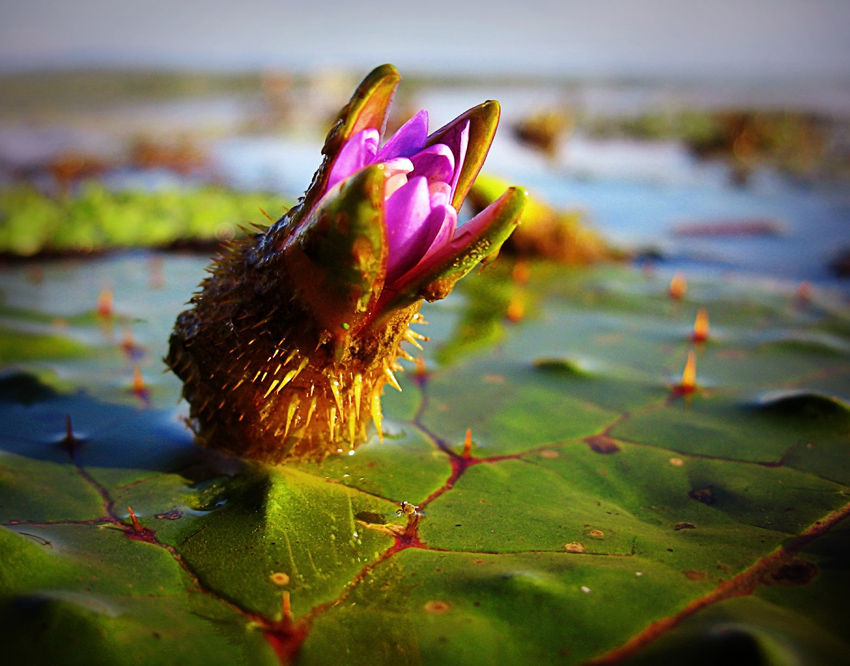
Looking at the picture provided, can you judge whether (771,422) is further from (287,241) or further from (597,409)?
(287,241)

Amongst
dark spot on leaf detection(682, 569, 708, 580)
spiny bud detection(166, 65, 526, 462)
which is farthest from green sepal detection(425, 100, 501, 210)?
dark spot on leaf detection(682, 569, 708, 580)

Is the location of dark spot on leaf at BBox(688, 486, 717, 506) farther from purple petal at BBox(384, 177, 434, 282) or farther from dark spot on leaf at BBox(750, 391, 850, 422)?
purple petal at BBox(384, 177, 434, 282)

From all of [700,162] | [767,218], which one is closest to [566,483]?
[767,218]

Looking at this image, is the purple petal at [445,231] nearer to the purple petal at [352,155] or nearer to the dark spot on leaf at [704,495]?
the purple petal at [352,155]

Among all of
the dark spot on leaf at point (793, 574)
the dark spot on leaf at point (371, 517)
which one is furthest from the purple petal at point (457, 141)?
the dark spot on leaf at point (793, 574)

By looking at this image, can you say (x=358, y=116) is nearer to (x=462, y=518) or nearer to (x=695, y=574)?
(x=462, y=518)

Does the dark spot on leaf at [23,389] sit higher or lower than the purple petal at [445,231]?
lower
